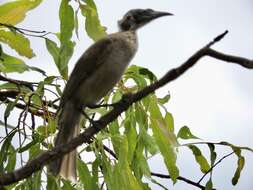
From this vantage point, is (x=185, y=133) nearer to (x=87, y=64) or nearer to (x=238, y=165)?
(x=238, y=165)

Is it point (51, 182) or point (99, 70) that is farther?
point (99, 70)

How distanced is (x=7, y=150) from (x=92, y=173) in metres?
0.43

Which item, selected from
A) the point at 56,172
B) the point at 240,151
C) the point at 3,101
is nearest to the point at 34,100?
the point at 3,101

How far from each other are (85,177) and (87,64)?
591mm

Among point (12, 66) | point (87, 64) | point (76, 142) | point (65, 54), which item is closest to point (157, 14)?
point (87, 64)

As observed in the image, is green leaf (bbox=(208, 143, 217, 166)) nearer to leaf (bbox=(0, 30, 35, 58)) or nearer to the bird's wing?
the bird's wing

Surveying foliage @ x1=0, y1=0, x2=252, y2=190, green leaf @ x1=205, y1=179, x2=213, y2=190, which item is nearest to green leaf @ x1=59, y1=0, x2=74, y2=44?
foliage @ x1=0, y1=0, x2=252, y2=190

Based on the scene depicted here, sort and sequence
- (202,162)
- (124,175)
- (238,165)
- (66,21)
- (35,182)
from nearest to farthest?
(35,182) → (124,175) → (238,165) → (66,21) → (202,162)

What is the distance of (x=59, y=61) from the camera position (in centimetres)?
373

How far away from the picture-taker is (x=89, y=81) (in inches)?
146

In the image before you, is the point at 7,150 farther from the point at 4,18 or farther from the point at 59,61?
→ the point at 4,18

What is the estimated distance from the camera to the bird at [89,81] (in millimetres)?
3596

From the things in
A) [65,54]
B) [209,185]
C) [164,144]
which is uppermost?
[65,54]

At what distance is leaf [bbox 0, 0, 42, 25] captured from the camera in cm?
404
